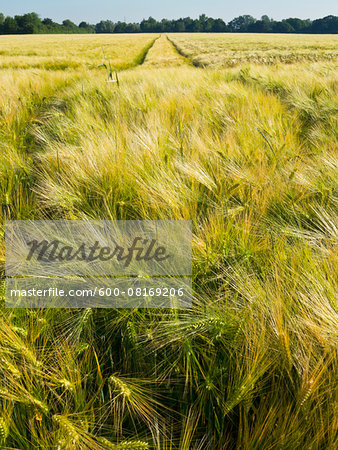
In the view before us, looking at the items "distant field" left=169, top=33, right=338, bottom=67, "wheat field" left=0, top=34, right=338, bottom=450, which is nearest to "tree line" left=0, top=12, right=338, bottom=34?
"distant field" left=169, top=33, right=338, bottom=67

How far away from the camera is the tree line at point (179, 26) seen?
5862 centimetres

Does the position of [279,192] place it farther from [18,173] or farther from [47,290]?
[18,173]

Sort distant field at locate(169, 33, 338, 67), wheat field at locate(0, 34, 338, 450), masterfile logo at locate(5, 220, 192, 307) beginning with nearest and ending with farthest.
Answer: wheat field at locate(0, 34, 338, 450) → masterfile logo at locate(5, 220, 192, 307) → distant field at locate(169, 33, 338, 67)

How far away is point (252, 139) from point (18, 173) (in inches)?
48.9

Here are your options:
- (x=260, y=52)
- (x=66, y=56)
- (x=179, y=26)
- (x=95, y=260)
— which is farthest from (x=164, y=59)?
(x=179, y=26)

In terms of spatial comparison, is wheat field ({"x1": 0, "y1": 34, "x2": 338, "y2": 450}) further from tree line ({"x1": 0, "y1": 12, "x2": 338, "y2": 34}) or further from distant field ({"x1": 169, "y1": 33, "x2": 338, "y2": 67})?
tree line ({"x1": 0, "y1": 12, "x2": 338, "y2": 34})

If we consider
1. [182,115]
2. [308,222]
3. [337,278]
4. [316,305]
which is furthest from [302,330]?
[182,115]

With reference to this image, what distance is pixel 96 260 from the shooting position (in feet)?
3.12

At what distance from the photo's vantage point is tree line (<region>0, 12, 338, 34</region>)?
192 ft

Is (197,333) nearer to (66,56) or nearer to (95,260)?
(95,260)

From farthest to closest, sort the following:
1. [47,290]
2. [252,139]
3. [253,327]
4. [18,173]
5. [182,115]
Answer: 1. [182,115]
2. [252,139]
3. [18,173]
4. [47,290]
5. [253,327]

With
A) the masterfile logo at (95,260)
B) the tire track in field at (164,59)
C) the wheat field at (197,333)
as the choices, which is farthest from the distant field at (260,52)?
the masterfile logo at (95,260)

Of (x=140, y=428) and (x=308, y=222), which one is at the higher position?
(x=308, y=222)

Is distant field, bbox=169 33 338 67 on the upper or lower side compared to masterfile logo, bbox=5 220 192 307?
upper
